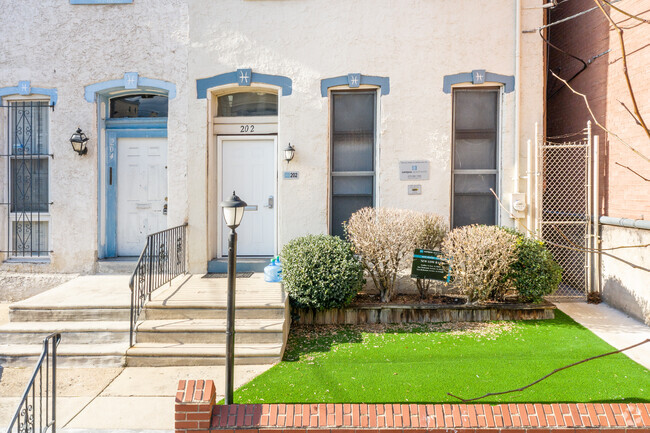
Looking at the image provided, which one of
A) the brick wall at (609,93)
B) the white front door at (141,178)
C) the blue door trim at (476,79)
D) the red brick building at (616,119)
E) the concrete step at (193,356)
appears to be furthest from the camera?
the white front door at (141,178)

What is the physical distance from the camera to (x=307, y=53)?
7.88m

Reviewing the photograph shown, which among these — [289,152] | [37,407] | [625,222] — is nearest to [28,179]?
[289,152]

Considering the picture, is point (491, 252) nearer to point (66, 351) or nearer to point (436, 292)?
point (436, 292)

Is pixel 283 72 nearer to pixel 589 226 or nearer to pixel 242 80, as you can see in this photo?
pixel 242 80

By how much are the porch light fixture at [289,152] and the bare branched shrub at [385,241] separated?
151 centimetres

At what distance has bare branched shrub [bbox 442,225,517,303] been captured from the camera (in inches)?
261

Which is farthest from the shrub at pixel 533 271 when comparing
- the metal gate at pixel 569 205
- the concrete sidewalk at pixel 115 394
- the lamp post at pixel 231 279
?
the lamp post at pixel 231 279

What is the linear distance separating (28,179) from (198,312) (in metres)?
4.52

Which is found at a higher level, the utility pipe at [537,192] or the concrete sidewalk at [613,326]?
the utility pipe at [537,192]

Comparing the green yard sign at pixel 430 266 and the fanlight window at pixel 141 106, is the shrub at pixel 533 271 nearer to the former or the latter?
the green yard sign at pixel 430 266

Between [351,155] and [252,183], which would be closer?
[351,155]

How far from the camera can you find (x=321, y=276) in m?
6.44

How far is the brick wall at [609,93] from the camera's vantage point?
6.92 metres

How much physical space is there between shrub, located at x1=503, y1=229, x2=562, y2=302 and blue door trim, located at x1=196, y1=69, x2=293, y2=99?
432cm
